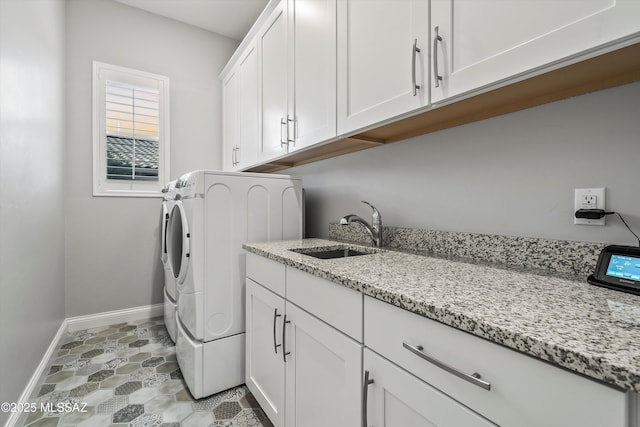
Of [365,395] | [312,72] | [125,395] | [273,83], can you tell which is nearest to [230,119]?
[273,83]

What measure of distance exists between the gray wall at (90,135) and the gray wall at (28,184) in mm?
290

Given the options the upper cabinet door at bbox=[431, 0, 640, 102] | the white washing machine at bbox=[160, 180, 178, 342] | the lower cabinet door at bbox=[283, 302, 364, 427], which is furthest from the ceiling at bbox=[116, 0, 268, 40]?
the lower cabinet door at bbox=[283, 302, 364, 427]

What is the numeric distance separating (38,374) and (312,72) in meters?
2.43

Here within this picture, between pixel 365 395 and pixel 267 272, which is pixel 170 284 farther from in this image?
pixel 365 395

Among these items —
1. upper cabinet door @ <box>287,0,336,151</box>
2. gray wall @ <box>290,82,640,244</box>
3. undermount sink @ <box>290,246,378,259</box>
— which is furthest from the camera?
undermount sink @ <box>290,246,378,259</box>

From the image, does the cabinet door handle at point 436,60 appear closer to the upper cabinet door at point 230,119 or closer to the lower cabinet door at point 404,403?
the lower cabinet door at point 404,403

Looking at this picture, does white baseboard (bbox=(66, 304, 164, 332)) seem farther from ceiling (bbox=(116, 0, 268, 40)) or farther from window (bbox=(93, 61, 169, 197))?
ceiling (bbox=(116, 0, 268, 40))

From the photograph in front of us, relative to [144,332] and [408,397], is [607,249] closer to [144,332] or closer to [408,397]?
[408,397]

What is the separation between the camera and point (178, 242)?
1984mm

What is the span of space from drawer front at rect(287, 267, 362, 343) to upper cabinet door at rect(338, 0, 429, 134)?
27.3 inches

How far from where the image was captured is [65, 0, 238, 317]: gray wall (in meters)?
2.59

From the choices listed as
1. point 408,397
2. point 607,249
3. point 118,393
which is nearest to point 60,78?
point 118,393

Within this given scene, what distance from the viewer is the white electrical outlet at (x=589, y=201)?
888mm

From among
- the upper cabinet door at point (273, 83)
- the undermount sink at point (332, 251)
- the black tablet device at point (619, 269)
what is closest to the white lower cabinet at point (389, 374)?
the undermount sink at point (332, 251)
